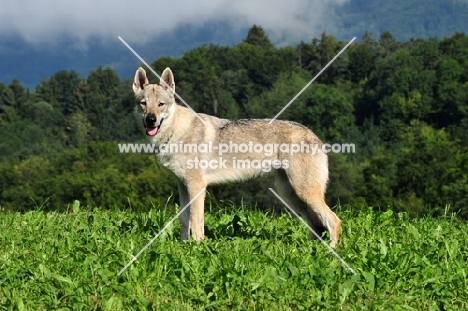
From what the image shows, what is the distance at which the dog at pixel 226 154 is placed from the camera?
872 centimetres

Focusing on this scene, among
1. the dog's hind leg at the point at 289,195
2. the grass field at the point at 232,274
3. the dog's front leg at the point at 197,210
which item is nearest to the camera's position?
the grass field at the point at 232,274

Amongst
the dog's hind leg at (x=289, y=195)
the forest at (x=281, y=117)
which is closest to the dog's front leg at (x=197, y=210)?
the dog's hind leg at (x=289, y=195)

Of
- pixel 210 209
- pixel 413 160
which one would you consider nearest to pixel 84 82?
pixel 413 160

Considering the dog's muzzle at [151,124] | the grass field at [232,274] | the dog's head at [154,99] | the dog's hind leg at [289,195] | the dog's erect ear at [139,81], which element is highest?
the dog's erect ear at [139,81]

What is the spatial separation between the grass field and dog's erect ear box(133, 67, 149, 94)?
226cm

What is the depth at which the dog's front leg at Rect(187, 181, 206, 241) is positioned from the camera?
851 cm

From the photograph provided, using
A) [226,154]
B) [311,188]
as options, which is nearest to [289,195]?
[311,188]

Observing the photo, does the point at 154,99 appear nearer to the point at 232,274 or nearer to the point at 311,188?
the point at 311,188

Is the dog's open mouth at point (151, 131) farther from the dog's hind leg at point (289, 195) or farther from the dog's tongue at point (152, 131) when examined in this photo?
the dog's hind leg at point (289, 195)

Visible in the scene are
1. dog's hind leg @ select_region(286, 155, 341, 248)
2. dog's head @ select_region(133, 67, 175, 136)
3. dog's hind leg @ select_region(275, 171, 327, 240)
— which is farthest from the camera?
dog's hind leg @ select_region(275, 171, 327, 240)

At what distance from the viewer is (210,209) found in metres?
10.6

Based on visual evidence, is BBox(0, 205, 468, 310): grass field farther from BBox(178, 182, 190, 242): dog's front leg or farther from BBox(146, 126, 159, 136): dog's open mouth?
BBox(146, 126, 159, 136): dog's open mouth

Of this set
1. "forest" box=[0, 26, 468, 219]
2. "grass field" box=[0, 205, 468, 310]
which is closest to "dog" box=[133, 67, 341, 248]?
"grass field" box=[0, 205, 468, 310]

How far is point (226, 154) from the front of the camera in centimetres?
919
